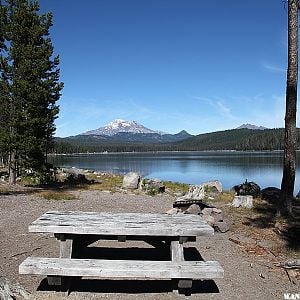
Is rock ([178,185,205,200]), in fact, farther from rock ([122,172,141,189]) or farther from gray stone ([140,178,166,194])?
rock ([122,172,141,189])

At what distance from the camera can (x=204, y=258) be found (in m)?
7.30

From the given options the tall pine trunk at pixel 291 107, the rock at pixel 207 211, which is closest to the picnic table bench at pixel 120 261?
the rock at pixel 207 211

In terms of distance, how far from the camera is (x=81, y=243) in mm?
6781

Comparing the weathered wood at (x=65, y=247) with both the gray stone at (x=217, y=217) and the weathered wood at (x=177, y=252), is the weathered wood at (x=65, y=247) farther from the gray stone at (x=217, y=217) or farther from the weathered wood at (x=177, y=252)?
the gray stone at (x=217, y=217)

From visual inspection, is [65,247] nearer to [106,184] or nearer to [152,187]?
[152,187]

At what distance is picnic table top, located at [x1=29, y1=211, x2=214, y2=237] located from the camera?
17.4ft

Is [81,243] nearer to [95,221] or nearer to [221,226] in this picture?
[95,221]

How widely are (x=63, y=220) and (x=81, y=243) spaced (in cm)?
130

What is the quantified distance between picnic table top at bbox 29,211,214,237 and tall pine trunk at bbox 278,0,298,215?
17.3 ft

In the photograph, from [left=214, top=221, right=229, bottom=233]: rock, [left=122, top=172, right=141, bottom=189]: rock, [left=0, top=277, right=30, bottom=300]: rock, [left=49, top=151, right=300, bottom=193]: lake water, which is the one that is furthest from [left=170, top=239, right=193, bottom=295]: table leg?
[left=49, top=151, right=300, bottom=193]: lake water

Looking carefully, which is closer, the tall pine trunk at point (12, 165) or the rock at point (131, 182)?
the tall pine trunk at point (12, 165)

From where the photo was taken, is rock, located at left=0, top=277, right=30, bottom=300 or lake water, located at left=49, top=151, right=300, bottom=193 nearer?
rock, located at left=0, top=277, right=30, bottom=300

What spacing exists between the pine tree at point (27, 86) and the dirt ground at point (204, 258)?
8.36m

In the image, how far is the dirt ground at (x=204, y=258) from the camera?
5477 mm
